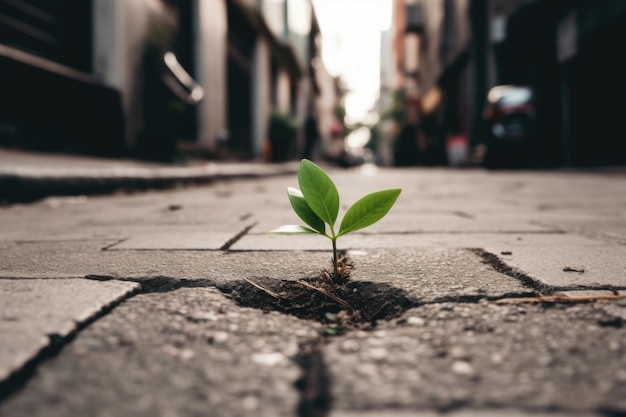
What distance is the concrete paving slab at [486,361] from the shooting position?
54 cm

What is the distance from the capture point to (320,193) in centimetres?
98

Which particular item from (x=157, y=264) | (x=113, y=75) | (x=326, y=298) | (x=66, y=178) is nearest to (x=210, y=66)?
(x=113, y=75)

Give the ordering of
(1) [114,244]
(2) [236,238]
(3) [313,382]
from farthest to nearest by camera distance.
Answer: (2) [236,238] < (1) [114,244] < (3) [313,382]

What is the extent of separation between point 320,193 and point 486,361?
44 cm

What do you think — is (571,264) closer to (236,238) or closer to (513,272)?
(513,272)

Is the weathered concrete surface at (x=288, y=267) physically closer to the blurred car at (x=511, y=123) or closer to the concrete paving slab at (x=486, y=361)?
the concrete paving slab at (x=486, y=361)

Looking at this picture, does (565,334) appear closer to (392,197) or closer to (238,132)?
(392,197)

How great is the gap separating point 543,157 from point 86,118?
25.3 feet

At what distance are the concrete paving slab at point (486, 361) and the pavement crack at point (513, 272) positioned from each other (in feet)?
0.36

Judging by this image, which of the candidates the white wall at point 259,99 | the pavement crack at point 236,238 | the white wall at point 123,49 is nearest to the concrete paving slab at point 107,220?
the pavement crack at point 236,238

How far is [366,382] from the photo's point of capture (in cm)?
59

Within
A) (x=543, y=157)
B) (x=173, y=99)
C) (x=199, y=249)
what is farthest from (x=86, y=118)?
(x=543, y=157)

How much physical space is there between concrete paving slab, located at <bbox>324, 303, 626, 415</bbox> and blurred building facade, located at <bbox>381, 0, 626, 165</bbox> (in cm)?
826

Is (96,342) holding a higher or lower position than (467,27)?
lower
